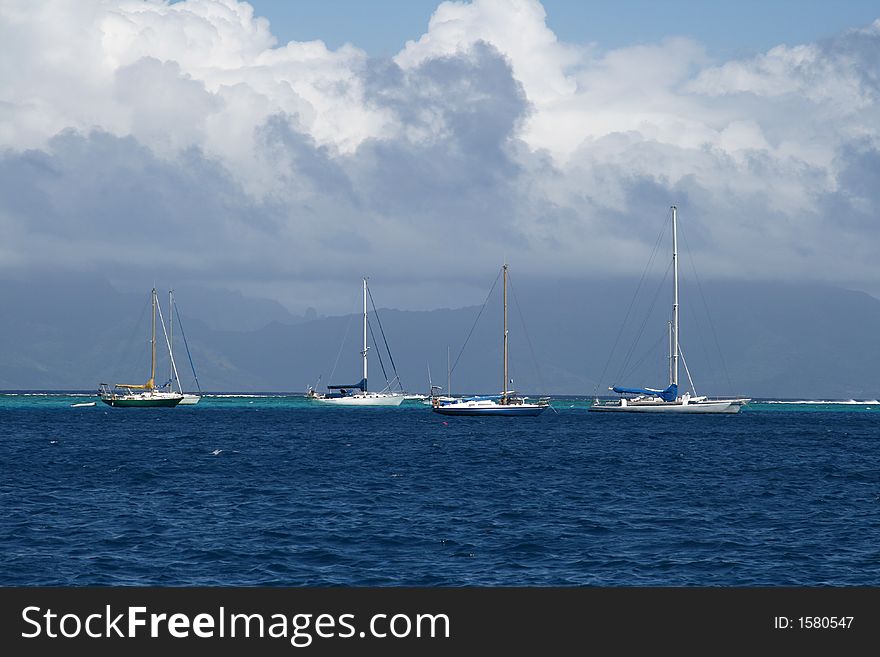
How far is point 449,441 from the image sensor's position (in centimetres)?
11894

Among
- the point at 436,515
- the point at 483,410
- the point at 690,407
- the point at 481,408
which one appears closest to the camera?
the point at 436,515

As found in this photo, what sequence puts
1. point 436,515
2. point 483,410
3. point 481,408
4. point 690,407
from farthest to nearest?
point 690,407 < point 481,408 < point 483,410 < point 436,515

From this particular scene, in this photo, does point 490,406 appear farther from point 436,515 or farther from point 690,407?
point 436,515

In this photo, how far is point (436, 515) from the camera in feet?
181

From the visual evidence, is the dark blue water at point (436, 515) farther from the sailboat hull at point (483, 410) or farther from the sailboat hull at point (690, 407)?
the sailboat hull at point (690, 407)

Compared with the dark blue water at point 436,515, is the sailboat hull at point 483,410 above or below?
above

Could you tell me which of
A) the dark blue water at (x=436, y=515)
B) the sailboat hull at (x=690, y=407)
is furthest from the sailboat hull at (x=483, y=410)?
the dark blue water at (x=436, y=515)

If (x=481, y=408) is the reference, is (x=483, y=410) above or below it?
below

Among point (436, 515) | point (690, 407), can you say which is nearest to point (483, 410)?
point (690, 407)

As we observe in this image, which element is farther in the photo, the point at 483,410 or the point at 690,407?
the point at 690,407

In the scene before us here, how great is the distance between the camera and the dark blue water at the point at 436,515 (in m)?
40.9

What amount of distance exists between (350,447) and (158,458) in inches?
884

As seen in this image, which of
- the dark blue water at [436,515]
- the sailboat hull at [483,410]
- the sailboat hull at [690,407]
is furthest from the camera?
the sailboat hull at [690,407]

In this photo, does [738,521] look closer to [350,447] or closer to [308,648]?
[308,648]
